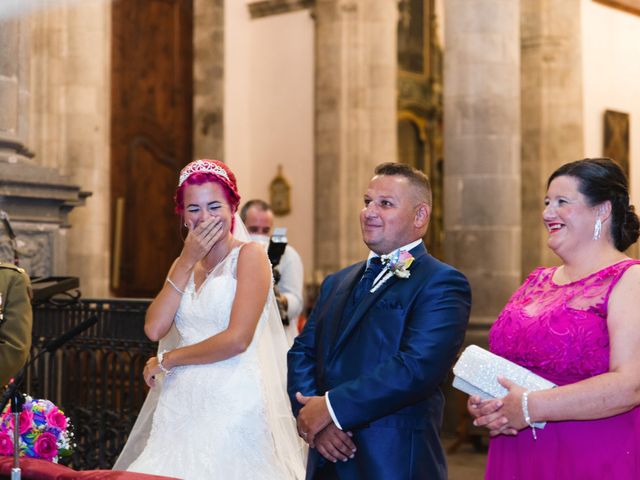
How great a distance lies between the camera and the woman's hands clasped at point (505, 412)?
136 inches

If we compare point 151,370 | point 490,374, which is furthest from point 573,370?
point 151,370

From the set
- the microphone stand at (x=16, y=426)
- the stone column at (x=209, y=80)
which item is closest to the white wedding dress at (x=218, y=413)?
the microphone stand at (x=16, y=426)

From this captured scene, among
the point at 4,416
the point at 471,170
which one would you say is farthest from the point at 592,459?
the point at 471,170

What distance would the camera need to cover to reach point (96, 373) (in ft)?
22.5

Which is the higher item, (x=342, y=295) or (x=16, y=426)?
(x=342, y=295)

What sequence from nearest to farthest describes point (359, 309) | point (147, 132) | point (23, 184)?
point (359, 309)
point (23, 184)
point (147, 132)

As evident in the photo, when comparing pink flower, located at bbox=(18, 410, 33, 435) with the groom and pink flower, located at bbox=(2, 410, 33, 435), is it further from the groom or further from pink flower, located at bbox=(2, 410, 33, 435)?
the groom

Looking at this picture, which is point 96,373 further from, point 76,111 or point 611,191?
point 76,111

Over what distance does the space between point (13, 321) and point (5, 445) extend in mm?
638

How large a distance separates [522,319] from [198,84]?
11792mm

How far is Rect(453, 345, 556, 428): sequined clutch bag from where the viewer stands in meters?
3.52

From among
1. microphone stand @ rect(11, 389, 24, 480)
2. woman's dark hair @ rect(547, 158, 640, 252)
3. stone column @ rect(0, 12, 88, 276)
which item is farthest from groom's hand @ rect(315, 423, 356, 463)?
stone column @ rect(0, 12, 88, 276)

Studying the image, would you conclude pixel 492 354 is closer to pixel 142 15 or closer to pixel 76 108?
pixel 76 108

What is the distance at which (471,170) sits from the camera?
32.5 ft
